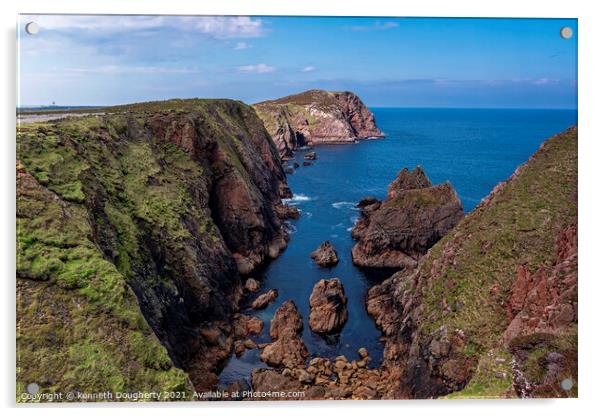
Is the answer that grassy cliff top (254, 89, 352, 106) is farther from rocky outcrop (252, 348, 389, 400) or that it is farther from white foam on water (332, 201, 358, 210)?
rocky outcrop (252, 348, 389, 400)

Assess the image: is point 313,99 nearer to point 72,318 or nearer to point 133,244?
point 133,244

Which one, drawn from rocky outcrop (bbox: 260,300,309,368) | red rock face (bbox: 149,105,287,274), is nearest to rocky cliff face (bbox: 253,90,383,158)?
red rock face (bbox: 149,105,287,274)

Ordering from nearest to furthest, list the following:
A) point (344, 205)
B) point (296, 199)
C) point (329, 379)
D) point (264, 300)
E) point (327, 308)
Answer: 1. point (329, 379)
2. point (327, 308)
3. point (264, 300)
4. point (344, 205)
5. point (296, 199)

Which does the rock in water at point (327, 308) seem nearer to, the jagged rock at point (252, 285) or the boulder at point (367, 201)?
the jagged rock at point (252, 285)

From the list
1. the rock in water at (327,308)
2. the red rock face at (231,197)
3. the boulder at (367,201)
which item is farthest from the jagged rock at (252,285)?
the boulder at (367,201)

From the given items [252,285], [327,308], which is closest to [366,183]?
[252,285]
